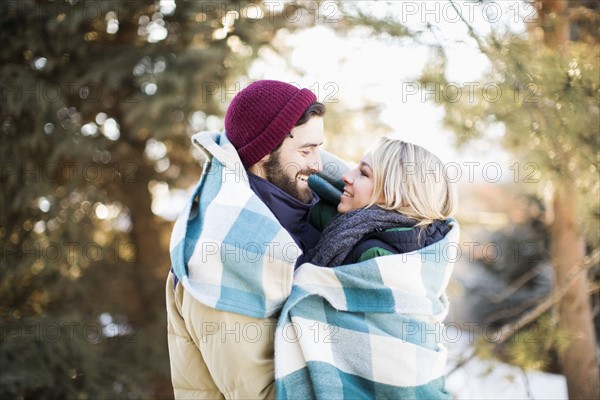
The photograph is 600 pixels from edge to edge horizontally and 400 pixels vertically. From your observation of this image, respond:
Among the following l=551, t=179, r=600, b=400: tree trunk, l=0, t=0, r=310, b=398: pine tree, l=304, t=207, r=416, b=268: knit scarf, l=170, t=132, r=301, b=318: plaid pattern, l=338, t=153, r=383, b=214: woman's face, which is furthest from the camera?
l=0, t=0, r=310, b=398: pine tree

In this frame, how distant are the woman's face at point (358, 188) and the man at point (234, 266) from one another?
162mm

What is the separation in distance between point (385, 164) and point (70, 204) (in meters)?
2.72

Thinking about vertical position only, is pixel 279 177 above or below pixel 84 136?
above

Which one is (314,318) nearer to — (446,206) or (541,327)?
(446,206)

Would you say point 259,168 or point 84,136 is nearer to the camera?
point 259,168

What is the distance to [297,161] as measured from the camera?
1.97 metres

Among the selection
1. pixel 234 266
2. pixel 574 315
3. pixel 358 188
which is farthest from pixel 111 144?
pixel 574 315

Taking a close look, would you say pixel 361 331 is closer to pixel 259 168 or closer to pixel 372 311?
pixel 372 311

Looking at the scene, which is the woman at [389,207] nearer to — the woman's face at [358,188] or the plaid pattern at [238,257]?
the woman's face at [358,188]

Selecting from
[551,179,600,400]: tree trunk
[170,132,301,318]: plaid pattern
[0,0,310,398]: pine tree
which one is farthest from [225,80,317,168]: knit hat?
[551,179,600,400]: tree trunk

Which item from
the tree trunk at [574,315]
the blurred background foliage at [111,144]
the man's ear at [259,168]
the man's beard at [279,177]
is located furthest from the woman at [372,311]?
the tree trunk at [574,315]

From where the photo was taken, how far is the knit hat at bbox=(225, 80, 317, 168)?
76.0 inches

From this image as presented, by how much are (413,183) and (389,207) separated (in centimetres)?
11

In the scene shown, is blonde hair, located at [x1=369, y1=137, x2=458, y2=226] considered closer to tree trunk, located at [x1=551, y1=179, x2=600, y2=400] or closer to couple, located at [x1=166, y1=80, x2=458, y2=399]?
couple, located at [x1=166, y1=80, x2=458, y2=399]
